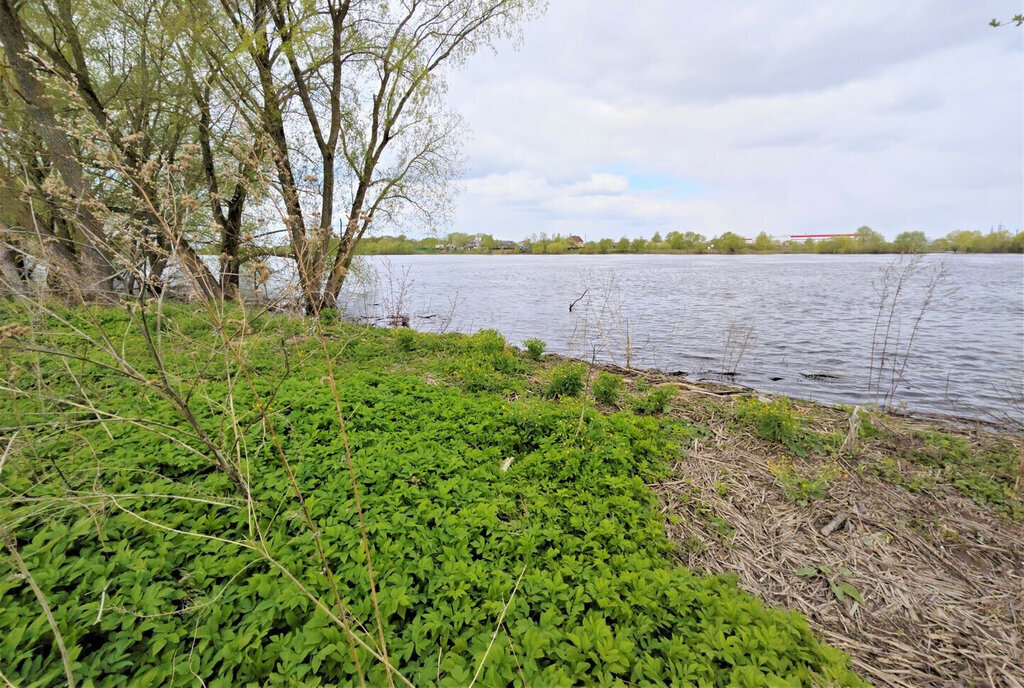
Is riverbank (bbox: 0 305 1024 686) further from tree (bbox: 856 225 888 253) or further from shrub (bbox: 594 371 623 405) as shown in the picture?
tree (bbox: 856 225 888 253)

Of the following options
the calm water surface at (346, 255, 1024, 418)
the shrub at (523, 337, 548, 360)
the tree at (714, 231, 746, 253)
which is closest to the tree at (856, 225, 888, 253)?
the tree at (714, 231, 746, 253)

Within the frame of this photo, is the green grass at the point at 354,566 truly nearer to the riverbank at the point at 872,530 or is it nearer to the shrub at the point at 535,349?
the riverbank at the point at 872,530

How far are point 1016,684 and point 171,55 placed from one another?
16.2 meters

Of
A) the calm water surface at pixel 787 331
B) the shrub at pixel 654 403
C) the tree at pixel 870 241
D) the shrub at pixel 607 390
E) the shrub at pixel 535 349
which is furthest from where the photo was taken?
the tree at pixel 870 241

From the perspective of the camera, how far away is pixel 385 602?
2.31 m

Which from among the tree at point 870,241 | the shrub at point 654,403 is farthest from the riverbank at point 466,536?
the tree at point 870,241

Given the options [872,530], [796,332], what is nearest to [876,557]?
[872,530]

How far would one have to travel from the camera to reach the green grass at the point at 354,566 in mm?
1997

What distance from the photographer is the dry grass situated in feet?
8.63

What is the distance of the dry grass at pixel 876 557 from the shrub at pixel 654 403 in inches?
34.2

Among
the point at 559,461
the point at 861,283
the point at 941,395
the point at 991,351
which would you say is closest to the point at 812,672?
the point at 559,461

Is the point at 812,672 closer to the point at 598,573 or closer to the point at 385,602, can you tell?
the point at 598,573

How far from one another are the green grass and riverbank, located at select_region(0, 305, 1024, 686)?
2 centimetres

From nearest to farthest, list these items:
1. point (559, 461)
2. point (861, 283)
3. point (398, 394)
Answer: point (559, 461), point (398, 394), point (861, 283)
